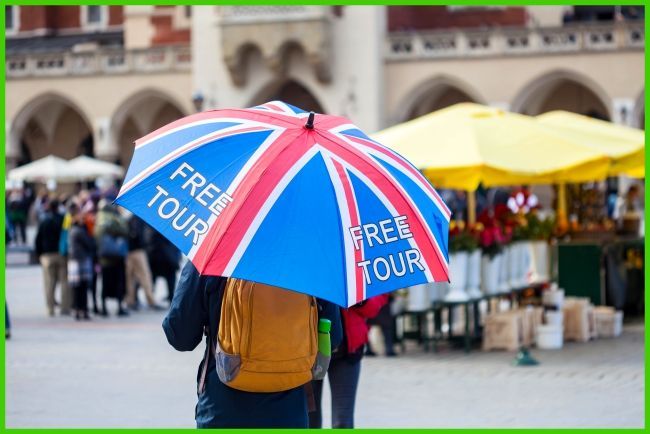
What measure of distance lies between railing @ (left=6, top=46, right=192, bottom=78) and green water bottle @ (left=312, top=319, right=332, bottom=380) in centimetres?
3869

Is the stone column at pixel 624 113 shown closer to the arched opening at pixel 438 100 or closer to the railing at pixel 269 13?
the arched opening at pixel 438 100

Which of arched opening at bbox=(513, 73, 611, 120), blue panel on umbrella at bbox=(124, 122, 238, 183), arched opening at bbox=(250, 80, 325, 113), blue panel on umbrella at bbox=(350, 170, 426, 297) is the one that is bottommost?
blue panel on umbrella at bbox=(350, 170, 426, 297)

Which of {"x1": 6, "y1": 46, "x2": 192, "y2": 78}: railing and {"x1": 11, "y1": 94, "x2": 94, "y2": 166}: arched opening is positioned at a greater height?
{"x1": 6, "y1": 46, "x2": 192, "y2": 78}: railing

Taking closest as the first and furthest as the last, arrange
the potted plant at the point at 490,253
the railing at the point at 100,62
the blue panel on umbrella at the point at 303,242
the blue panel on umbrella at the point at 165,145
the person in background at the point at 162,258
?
the blue panel on umbrella at the point at 303,242 → the blue panel on umbrella at the point at 165,145 → the potted plant at the point at 490,253 → the person in background at the point at 162,258 → the railing at the point at 100,62

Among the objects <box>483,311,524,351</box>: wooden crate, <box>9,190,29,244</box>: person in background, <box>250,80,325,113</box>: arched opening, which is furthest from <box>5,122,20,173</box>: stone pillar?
<box>483,311,524,351</box>: wooden crate

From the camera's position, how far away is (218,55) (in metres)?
41.8

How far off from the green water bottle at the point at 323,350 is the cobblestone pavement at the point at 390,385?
14.2 feet

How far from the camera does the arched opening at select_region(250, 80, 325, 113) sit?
42.6m

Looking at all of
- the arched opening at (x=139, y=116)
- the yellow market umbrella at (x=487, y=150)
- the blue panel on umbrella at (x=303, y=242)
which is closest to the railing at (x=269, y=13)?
the arched opening at (x=139, y=116)

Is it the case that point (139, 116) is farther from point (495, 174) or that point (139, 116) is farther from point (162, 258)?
point (495, 174)

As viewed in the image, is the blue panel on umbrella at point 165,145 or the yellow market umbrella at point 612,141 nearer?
the blue panel on umbrella at point 165,145

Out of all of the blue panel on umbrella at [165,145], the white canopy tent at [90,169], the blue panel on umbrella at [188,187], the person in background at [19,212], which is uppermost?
the white canopy tent at [90,169]

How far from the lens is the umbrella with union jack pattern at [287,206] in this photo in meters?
4.27

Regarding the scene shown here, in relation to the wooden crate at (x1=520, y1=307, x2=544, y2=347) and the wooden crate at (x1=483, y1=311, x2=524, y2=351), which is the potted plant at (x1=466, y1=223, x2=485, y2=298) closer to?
the wooden crate at (x1=483, y1=311, x2=524, y2=351)
